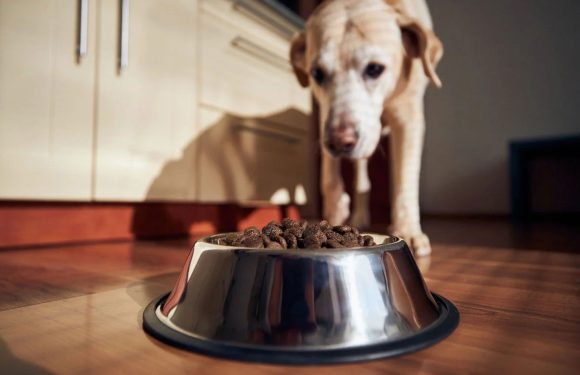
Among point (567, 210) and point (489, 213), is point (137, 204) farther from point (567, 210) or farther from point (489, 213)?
point (567, 210)

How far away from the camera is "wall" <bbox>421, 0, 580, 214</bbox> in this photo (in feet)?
9.21

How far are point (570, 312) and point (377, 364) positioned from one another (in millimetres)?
351

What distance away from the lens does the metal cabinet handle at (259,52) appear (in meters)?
1.67

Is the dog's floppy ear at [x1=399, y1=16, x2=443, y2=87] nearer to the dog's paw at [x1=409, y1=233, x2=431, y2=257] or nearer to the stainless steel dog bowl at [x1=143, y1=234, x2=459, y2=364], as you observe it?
the dog's paw at [x1=409, y1=233, x2=431, y2=257]

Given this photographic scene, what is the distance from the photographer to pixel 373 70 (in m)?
1.10

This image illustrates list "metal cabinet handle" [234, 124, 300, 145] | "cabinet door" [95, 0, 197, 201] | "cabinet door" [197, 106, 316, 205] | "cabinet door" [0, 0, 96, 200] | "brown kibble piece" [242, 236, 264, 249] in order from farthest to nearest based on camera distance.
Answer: "metal cabinet handle" [234, 124, 300, 145] < "cabinet door" [197, 106, 316, 205] < "cabinet door" [95, 0, 197, 201] < "cabinet door" [0, 0, 96, 200] < "brown kibble piece" [242, 236, 264, 249]

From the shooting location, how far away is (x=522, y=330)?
1.52 ft

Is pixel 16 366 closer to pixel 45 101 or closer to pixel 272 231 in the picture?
pixel 272 231

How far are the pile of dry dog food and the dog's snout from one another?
1.61 ft

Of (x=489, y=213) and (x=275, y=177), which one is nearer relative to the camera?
(x=275, y=177)

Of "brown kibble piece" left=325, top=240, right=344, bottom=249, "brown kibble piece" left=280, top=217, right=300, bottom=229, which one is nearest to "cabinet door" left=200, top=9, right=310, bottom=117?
"brown kibble piece" left=280, top=217, right=300, bottom=229

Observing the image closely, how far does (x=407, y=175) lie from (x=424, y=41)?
39 centimetres

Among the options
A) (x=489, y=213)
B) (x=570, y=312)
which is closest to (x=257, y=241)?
(x=570, y=312)

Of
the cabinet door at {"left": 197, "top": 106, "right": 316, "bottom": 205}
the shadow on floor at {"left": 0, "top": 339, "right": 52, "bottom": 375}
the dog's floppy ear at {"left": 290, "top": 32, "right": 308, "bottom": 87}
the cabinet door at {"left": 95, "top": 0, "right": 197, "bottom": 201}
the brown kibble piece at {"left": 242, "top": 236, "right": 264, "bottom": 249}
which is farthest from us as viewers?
the cabinet door at {"left": 197, "top": 106, "right": 316, "bottom": 205}
